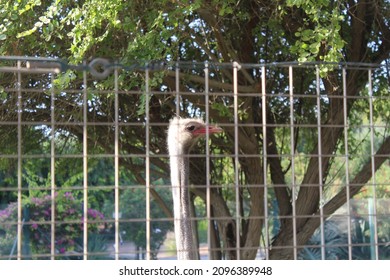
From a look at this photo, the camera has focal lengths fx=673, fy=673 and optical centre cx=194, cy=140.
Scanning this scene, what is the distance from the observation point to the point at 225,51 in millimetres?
7125

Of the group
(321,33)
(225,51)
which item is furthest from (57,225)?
(321,33)

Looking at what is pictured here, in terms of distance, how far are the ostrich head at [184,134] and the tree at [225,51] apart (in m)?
0.80

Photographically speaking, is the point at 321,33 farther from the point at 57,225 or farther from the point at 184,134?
the point at 57,225

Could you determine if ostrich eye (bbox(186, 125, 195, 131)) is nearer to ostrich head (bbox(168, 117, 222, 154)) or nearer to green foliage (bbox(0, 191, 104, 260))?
ostrich head (bbox(168, 117, 222, 154))

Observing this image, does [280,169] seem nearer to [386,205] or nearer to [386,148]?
[386,148]

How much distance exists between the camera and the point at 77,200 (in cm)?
1633

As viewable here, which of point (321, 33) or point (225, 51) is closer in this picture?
point (321, 33)

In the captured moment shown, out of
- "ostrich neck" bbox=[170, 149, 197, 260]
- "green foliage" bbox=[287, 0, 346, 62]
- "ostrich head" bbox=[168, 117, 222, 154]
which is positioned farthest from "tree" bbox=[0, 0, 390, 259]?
"ostrich head" bbox=[168, 117, 222, 154]

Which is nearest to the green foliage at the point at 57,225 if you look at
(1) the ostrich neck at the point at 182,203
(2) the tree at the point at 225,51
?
(2) the tree at the point at 225,51

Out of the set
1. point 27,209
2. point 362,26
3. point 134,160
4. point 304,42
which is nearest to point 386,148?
point 362,26

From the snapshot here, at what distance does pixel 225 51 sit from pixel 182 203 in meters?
2.98

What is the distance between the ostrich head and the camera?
14.9 ft

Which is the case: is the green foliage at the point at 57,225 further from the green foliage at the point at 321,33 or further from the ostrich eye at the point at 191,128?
the ostrich eye at the point at 191,128

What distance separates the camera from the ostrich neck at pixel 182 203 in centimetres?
446
